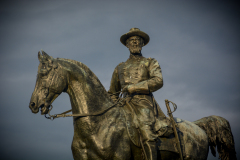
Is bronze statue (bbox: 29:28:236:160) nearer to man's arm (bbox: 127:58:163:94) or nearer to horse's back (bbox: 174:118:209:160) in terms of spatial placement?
man's arm (bbox: 127:58:163:94)

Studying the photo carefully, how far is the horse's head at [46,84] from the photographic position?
5875 millimetres

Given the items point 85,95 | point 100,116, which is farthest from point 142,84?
point 85,95

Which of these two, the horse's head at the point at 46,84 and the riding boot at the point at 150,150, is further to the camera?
the riding boot at the point at 150,150

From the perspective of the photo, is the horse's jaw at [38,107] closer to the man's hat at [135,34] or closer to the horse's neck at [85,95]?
the horse's neck at [85,95]

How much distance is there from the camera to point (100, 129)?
19.6 ft

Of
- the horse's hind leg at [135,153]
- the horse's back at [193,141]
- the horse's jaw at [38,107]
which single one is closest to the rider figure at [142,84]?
the horse's hind leg at [135,153]

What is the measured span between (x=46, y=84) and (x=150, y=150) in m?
2.97

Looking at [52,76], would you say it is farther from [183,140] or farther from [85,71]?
[183,140]

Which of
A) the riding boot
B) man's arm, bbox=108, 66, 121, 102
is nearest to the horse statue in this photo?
the riding boot

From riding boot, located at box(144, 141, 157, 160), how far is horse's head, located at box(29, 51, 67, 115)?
2.50 meters

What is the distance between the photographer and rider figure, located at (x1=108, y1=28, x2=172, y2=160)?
638cm

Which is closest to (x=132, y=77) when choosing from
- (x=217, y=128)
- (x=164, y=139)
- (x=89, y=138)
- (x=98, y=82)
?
(x=98, y=82)

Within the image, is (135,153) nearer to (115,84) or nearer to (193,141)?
(193,141)

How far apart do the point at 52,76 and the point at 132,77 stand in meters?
2.62
